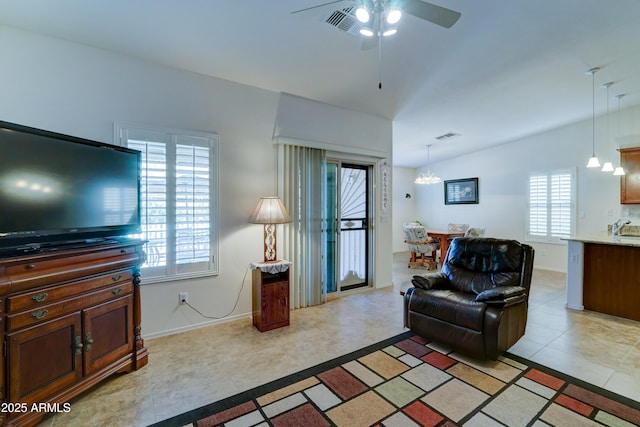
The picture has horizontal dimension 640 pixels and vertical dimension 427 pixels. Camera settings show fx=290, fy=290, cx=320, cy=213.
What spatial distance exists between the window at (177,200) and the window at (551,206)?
6.66 metres

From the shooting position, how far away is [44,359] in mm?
1766

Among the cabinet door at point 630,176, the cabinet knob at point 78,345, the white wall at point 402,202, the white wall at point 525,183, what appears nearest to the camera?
the cabinet knob at point 78,345

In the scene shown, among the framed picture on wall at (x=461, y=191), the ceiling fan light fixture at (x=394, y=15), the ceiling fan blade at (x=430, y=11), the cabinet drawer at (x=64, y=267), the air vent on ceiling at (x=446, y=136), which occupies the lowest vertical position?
the cabinet drawer at (x=64, y=267)

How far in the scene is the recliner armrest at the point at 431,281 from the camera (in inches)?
118

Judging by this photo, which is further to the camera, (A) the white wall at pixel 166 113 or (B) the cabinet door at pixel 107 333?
(A) the white wall at pixel 166 113

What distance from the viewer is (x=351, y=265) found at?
4688 mm

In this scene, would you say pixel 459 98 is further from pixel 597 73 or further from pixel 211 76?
pixel 211 76

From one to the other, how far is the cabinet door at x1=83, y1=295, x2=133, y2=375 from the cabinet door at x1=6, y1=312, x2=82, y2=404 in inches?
2.4

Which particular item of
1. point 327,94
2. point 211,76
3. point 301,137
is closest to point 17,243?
point 211,76

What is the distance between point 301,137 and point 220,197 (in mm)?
1354

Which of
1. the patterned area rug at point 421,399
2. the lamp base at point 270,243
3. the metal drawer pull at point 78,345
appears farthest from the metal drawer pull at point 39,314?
the lamp base at point 270,243

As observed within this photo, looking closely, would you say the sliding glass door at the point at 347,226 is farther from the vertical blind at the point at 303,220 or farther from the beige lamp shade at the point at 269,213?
the beige lamp shade at the point at 269,213

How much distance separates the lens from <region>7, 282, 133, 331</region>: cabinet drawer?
64.8 inches

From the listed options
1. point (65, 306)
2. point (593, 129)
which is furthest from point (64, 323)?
point (593, 129)
